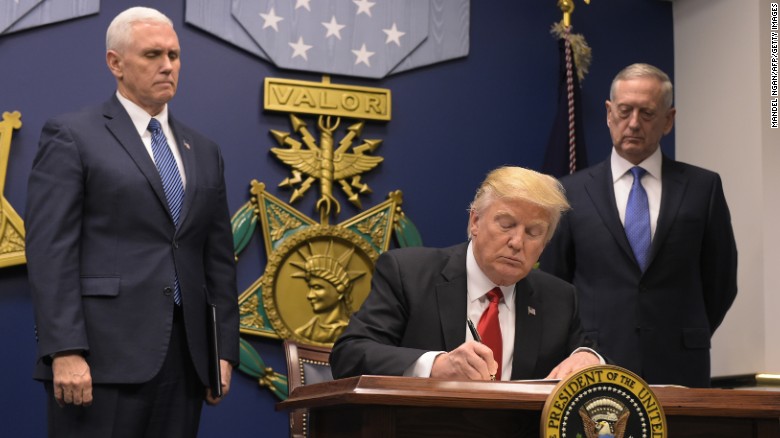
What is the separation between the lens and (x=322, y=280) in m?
5.20

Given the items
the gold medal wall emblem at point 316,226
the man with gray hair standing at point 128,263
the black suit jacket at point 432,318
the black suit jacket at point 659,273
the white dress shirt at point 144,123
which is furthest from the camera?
the gold medal wall emblem at point 316,226

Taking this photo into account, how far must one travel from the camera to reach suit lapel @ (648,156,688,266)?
4180 mm

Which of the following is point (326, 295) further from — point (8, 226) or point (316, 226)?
point (8, 226)

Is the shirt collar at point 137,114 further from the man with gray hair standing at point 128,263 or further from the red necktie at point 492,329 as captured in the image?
the red necktie at point 492,329

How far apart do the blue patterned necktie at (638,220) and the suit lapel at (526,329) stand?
3.99 feet

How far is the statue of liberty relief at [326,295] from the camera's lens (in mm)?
5152

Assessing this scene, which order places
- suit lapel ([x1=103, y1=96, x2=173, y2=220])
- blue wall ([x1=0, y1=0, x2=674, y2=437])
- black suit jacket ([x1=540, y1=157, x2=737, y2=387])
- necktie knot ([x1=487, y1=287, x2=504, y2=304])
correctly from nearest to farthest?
1. necktie knot ([x1=487, y1=287, x2=504, y2=304])
2. suit lapel ([x1=103, y1=96, x2=173, y2=220])
3. black suit jacket ([x1=540, y1=157, x2=737, y2=387])
4. blue wall ([x1=0, y1=0, x2=674, y2=437])

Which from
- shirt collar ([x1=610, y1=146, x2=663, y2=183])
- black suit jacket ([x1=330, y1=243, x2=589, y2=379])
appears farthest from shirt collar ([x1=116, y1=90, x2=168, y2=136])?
shirt collar ([x1=610, y1=146, x2=663, y2=183])

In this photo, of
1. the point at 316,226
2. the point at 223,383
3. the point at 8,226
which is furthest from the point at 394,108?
the point at 223,383

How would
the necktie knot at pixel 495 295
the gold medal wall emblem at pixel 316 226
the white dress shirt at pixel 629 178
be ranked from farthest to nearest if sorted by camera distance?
1. the gold medal wall emblem at pixel 316 226
2. the white dress shirt at pixel 629 178
3. the necktie knot at pixel 495 295

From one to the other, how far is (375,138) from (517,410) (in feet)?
11.1

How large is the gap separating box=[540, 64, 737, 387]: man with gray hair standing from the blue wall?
1.27 m

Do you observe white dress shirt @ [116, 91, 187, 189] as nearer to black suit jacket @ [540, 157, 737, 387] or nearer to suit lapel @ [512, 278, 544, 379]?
suit lapel @ [512, 278, 544, 379]

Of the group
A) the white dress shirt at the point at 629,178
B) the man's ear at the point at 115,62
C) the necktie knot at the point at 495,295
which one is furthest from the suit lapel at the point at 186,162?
the white dress shirt at the point at 629,178
